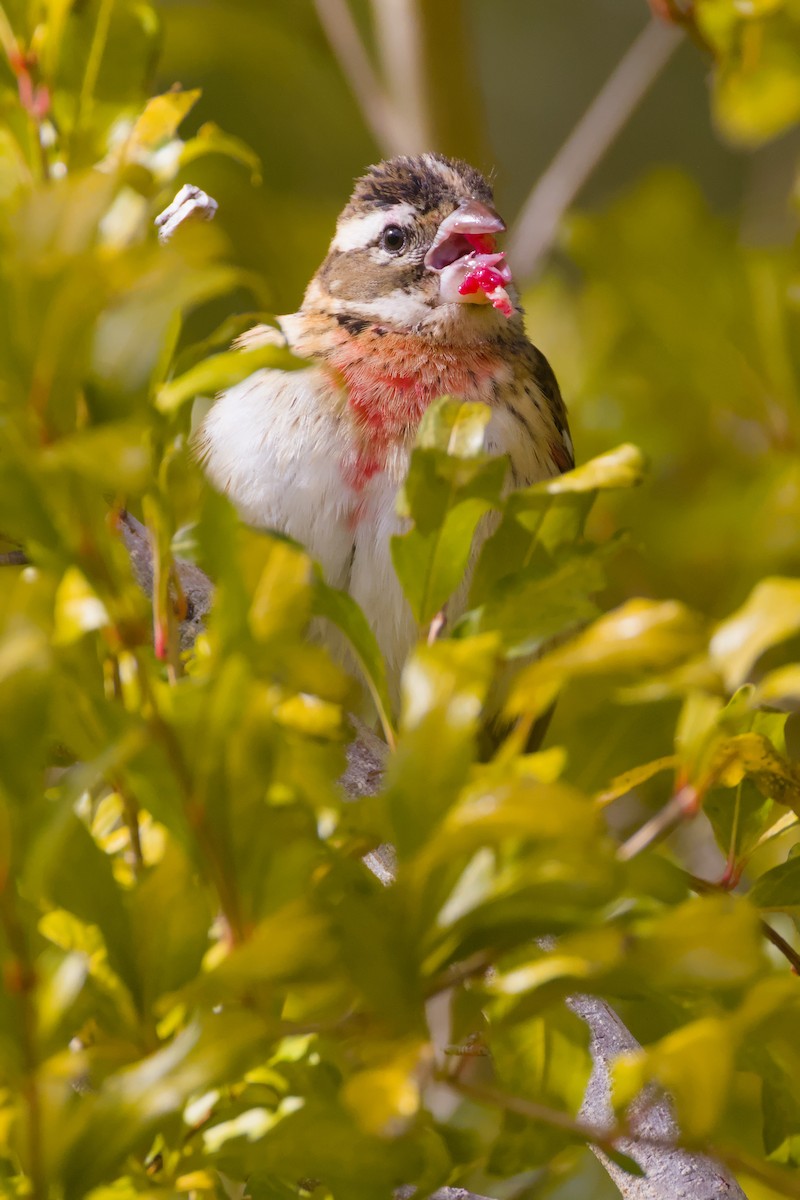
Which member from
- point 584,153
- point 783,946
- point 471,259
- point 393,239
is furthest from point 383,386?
point 584,153

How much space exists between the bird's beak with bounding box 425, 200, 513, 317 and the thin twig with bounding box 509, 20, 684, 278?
76cm

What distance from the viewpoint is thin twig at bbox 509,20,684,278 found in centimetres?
388

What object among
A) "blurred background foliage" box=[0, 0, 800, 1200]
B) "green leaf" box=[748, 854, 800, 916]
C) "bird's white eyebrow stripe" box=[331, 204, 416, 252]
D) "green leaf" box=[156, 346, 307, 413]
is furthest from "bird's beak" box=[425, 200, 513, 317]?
"green leaf" box=[156, 346, 307, 413]

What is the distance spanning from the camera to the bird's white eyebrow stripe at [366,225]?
3098mm

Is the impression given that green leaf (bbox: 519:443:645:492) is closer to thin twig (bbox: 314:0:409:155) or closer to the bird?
the bird

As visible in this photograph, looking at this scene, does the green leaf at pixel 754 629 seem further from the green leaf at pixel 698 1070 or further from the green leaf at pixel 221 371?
the green leaf at pixel 221 371

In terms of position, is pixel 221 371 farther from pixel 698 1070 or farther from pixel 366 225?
pixel 366 225

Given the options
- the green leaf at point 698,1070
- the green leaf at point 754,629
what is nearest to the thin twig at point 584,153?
the green leaf at point 754,629

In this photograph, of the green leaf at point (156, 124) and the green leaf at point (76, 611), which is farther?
the green leaf at point (156, 124)

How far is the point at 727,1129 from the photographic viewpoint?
1.99 meters

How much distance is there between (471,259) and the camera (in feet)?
9.55

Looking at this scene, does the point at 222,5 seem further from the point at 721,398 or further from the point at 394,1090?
the point at 394,1090

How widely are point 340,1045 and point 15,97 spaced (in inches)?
39.6

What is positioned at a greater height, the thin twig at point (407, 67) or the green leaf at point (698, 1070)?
the green leaf at point (698, 1070)
